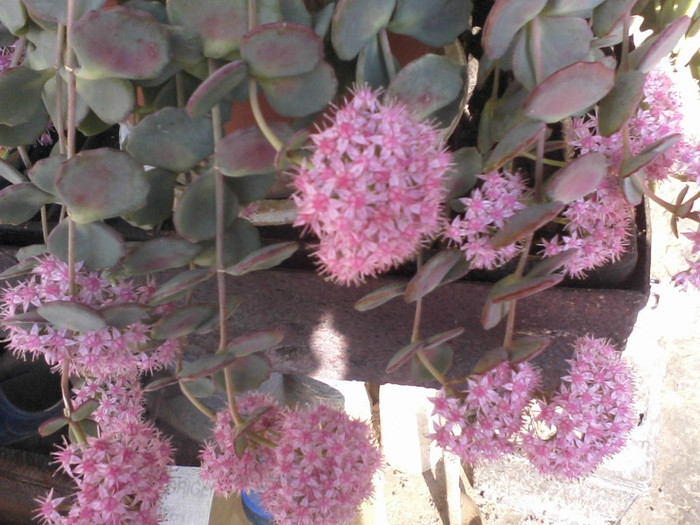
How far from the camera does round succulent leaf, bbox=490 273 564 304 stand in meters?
0.48

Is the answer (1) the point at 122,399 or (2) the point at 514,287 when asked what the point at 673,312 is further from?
(1) the point at 122,399

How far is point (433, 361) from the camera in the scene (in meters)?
0.58

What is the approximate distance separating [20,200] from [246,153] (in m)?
0.27

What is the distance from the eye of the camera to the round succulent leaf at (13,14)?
1.84 feet

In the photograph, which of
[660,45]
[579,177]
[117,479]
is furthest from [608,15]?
[117,479]

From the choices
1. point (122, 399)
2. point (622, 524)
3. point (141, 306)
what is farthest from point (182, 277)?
point (622, 524)

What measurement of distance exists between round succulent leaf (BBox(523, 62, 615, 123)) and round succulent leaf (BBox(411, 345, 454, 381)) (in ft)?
0.77

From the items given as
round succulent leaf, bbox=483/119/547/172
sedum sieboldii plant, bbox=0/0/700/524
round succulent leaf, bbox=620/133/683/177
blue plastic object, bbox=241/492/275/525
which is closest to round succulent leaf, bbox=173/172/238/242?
sedum sieboldii plant, bbox=0/0/700/524

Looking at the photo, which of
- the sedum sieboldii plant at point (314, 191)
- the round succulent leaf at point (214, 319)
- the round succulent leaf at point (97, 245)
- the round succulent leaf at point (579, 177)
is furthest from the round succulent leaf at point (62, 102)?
the round succulent leaf at point (579, 177)

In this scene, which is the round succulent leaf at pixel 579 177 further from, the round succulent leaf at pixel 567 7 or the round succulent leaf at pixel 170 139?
the round succulent leaf at pixel 170 139

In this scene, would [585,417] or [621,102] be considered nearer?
[621,102]

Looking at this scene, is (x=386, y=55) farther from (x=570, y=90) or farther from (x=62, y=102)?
(x=62, y=102)

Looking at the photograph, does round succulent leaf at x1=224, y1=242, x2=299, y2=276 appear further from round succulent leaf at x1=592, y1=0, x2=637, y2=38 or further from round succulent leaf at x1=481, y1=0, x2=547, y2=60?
round succulent leaf at x1=592, y1=0, x2=637, y2=38

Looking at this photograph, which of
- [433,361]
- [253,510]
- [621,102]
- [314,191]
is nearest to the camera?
[314,191]
